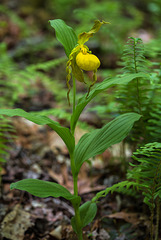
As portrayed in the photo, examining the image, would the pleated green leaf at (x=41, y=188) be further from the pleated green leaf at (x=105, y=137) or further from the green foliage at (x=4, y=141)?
the green foliage at (x=4, y=141)

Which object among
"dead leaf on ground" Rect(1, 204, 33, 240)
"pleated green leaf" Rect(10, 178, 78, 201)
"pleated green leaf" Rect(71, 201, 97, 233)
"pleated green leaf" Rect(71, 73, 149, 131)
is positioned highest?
"pleated green leaf" Rect(71, 73, 149, 131)

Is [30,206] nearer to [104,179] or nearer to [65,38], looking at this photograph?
[104,179]

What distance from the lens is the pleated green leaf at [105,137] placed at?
1.18 meters

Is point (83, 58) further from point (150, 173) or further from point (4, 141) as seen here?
point (4, 141)

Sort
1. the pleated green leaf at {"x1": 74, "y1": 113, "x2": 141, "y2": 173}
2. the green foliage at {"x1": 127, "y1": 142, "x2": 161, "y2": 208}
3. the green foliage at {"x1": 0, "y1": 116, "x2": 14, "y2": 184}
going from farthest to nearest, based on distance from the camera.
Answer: the green foliage at {"x1": 0, "y1": 116, "x2": 14, "y2": 184}
the pleated green leaf at {"x1": 74, "y1": 113, "x2": 141, "y2": 173}
the green foliage at {"x1": 127, "y1": 142, "x2": 161, "y2": 208}

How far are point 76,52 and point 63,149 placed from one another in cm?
150

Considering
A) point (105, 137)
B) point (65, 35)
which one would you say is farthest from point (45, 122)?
point (65, 35)

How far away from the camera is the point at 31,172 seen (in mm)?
2170

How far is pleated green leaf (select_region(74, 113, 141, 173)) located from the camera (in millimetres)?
1185

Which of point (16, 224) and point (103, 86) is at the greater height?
point (103, 86)

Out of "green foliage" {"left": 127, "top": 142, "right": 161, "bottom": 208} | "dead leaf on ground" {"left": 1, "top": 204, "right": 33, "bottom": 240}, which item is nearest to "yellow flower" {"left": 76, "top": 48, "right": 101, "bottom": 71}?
"green foliage" {"left": 127, "top": 142, "right": 161, "bottom": 208}

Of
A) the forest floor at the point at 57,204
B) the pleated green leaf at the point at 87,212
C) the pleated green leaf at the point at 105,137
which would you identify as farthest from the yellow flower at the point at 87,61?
the forest floor at the point at 57,204

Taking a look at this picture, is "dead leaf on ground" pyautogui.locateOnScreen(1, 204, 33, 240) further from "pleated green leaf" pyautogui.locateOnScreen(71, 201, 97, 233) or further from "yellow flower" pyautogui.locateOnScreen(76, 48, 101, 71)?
"yellow flower" pyautogui.locateOnScreen(76, 48, 101, 71)

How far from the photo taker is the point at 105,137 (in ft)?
4.03
